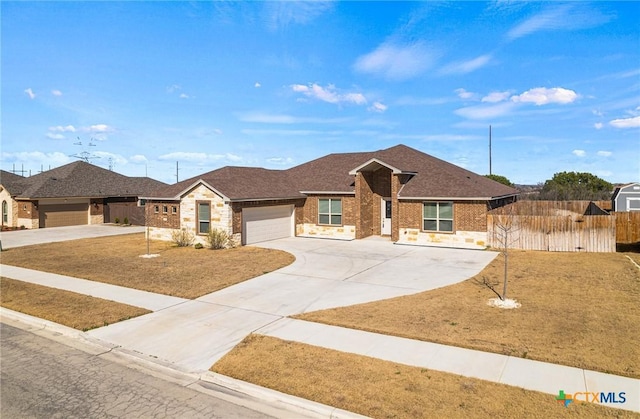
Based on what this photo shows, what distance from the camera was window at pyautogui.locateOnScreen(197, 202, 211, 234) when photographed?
873 inches

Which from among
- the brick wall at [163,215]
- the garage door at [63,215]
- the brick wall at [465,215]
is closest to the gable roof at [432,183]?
the brick wall at [465,215]

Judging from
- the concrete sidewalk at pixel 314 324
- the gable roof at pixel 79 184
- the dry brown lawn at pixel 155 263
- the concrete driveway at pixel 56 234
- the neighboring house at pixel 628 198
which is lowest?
the concrete sidewalk at pixel 314 324

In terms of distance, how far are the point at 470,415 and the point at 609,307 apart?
294 inches

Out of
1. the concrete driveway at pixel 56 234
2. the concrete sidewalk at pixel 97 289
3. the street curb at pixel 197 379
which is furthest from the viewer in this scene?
the concrete driveway at pixel 56 234

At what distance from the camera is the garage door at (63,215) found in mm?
32719

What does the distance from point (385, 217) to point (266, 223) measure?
7.84 m

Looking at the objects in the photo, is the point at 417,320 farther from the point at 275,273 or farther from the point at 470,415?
the point at 275,273

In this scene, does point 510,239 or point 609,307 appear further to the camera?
point 510,239

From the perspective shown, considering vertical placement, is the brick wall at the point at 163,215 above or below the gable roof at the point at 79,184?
below

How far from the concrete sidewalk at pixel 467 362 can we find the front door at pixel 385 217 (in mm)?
16572

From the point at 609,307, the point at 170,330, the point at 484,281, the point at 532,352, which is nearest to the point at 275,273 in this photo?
the point at 170,330

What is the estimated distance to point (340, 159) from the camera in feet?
100

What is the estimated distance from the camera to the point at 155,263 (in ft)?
56.9

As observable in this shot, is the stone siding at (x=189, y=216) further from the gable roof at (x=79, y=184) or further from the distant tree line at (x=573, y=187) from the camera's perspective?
the distant tree line at (x=573, y=187)
